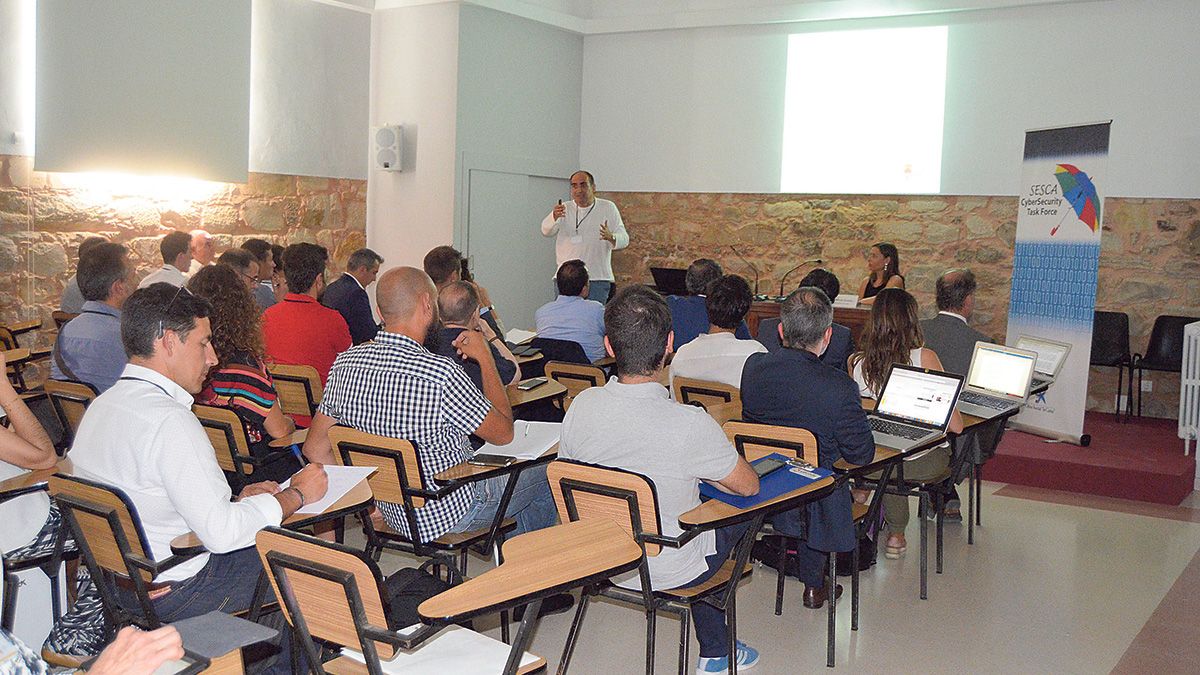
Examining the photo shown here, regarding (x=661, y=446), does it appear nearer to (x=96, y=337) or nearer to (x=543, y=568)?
(x=543, y=568)

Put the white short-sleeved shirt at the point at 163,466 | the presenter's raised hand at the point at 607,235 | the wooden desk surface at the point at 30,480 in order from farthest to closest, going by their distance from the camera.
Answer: the presenter's raised hand at the point at 607,235
the wooden desk surface at the point at 30,480
the white short-sleeved shirt at the point at 163,466

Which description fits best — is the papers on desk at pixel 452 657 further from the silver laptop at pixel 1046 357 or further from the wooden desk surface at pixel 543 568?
the silver laptop at pixel 1046 357

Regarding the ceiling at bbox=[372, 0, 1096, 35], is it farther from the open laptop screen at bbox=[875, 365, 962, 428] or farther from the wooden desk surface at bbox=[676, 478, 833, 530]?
the wooden desk surface at bbox=[676, 478, 833, 530]

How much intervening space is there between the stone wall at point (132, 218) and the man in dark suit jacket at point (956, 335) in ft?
18.7

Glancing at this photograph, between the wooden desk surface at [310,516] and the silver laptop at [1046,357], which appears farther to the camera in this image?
the silver laptop at [1046,357]

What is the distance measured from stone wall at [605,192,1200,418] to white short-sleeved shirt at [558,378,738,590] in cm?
682

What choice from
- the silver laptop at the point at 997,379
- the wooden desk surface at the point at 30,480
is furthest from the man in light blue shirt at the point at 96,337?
the silver laptop at the point at 997,379

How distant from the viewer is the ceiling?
944 centimetres

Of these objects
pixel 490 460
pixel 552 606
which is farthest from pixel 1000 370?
pixel 490 460

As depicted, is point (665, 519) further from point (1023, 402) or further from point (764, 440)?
point (1023, 402)

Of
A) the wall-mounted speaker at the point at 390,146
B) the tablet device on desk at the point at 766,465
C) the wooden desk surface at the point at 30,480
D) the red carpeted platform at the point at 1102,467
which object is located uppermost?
the wall-mounted speaker at the point at 390,146

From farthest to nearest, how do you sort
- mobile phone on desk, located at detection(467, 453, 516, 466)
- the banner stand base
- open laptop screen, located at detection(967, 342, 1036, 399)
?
the banner stand base, open laptop screen, located at detection(967, 342, 1036, 399), mobile phone on desk, located at detection(467, 453, 516, 466)

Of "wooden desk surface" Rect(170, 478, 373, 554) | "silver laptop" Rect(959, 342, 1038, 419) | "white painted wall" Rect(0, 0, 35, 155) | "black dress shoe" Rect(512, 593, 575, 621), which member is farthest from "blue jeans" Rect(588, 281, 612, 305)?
"wooden desk surface" Rect(170, 478, 373, 554)

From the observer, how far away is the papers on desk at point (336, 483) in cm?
288
